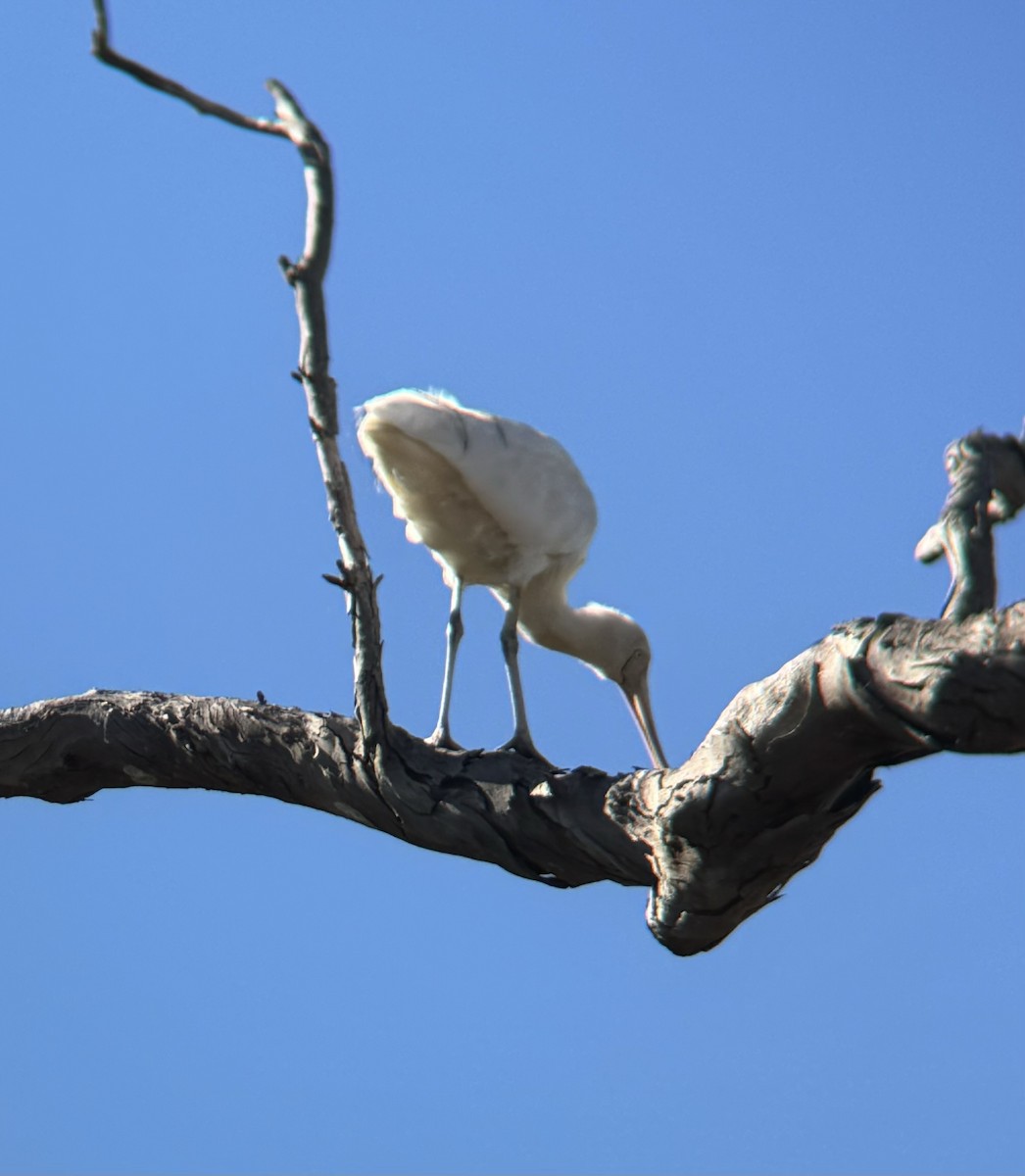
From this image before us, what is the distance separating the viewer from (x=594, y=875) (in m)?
4.77

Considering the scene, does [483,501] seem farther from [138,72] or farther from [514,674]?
[138,72]

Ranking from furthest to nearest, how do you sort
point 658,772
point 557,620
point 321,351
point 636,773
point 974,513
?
point 557,620, point 636,773, point 658,772, point 321,351, point 974,513

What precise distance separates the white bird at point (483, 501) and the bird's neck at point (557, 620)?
0.02m

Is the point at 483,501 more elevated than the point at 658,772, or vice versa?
the point at 483,501

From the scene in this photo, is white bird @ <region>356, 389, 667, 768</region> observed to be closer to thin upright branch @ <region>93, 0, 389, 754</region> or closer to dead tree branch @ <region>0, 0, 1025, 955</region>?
dead tree branch @ <region>0, 0, 1025, 955</region>

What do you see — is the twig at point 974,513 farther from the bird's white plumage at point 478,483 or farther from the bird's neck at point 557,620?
the bird's neck at point 557,620

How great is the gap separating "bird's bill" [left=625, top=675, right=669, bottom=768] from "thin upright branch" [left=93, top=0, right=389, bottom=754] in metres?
3.90

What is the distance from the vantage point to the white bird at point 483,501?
6539 millimetres

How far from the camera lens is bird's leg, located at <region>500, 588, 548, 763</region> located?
21.4 feet

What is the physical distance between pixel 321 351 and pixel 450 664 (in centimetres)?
333

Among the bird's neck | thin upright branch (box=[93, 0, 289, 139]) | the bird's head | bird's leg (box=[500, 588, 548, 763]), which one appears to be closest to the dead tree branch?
thin upright branch (box=[93, 0, 289, 139])

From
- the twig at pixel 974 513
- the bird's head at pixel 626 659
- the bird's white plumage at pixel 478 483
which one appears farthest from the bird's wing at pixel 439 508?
the twig at pixel 974 513

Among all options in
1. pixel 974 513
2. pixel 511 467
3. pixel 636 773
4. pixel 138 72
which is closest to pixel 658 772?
pixel 636 773

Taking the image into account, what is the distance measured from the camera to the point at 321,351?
4062 mm
